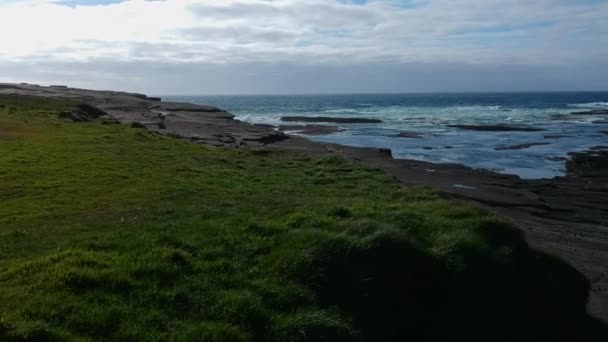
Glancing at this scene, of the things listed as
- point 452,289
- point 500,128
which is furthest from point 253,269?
point 500,128

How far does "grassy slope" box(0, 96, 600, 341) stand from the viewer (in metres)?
7.71

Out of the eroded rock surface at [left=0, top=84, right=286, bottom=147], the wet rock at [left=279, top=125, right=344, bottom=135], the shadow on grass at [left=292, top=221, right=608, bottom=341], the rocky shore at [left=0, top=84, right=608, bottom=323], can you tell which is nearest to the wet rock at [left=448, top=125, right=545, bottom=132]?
the wet rock at [left=279, top=125, right=344, bottom=135]

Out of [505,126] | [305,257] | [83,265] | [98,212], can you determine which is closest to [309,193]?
[98,212]

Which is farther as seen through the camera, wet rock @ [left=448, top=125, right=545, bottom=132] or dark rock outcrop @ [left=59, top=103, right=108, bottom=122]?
wet rock @ [left=448, top=125, right=545, bottom=132]

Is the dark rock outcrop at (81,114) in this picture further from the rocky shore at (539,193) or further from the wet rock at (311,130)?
the wet rock at (311,130)

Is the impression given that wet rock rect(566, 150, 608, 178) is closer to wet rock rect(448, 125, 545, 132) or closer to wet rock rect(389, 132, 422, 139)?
wet rock rect(389, 132, 422, 139)

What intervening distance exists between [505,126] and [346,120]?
27.4 m

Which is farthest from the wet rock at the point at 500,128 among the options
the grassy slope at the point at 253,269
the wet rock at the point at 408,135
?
the grassy slope at the point at 253,269

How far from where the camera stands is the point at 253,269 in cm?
953

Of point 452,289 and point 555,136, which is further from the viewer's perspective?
point 555,136

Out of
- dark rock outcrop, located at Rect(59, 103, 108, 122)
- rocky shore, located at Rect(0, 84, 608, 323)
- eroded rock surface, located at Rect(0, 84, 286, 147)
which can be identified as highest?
dark rock outcrop, located at Rect(59, 103, 108, 122)

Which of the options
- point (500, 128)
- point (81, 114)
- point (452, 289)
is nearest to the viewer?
point (452, 289)

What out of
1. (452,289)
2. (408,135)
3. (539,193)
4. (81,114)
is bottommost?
(539,193)

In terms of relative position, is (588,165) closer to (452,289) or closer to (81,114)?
(452,289)
